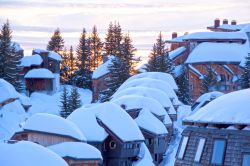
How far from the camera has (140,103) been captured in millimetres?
66250

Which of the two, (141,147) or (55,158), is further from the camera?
(141,147)

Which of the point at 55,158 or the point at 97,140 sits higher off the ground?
the point at 55,158

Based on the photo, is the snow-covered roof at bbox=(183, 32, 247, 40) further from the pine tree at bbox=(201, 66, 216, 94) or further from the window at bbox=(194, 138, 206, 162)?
the window at bbox=(194, 138, 206, 162)

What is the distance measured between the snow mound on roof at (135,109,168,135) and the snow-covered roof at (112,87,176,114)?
21.0 feet

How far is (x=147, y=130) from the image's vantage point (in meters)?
63.9

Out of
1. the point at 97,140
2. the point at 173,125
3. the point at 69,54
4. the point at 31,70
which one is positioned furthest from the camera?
the point at 69,54

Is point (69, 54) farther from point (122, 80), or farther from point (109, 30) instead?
point (122, 80)

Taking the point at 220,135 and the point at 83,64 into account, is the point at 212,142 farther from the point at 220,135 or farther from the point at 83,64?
the point at 83,64

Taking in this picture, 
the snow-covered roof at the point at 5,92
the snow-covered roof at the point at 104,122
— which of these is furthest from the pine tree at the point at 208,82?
the snow-covered roof at the point at 104,122

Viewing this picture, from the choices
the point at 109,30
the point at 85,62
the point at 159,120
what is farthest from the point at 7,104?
the point at 109,30

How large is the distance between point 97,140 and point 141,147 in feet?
20.9

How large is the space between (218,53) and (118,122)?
4139cm

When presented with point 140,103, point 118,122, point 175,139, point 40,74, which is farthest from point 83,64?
point 118,122

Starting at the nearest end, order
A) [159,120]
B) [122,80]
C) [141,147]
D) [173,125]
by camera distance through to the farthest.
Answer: [141,147]
[159,120]
[173,125]
[122,80]
